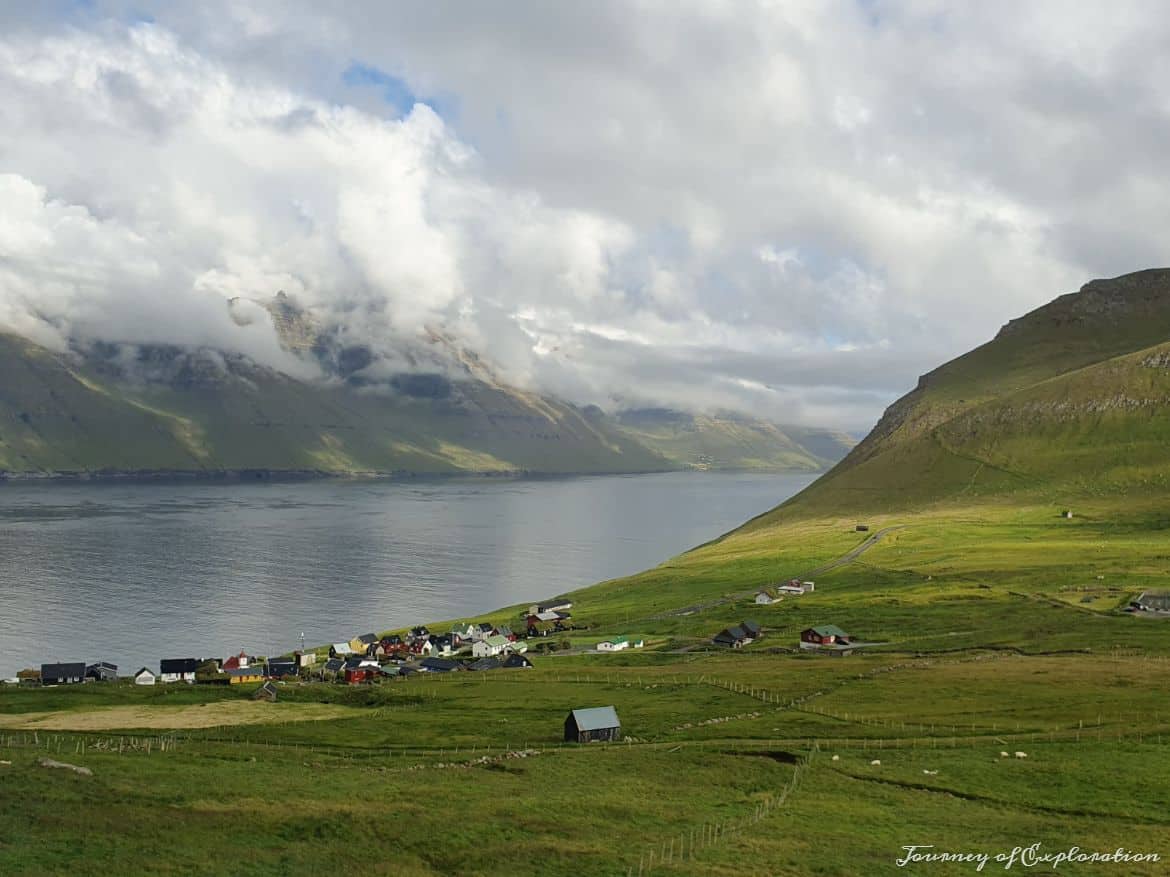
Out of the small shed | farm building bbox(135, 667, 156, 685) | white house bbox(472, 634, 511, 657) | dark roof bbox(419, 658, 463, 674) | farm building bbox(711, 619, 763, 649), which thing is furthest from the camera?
white house bbox(472, 634, 511, 657)

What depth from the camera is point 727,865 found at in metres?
39.0

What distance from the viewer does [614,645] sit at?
13275cm

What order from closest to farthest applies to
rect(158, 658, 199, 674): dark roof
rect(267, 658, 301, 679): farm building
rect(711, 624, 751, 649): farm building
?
rect(267, 658, 301, 679): farm building, rect(711, 624, 751, 649): farm building, rect(158, 658, 199, 674): dark roof

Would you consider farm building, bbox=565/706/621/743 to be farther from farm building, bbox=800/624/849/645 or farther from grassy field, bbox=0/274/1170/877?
farm building, bbox=800/624/849/645

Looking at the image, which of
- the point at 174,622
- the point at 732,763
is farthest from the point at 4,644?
the point at 732,763

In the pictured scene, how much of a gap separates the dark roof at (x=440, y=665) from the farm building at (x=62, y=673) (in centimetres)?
4435

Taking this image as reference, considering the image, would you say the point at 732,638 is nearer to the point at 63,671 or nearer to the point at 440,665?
the point at 440,665

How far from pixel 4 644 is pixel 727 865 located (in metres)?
163

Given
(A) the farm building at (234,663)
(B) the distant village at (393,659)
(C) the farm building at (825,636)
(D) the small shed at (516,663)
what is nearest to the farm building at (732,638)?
(B) the distant village at (393,659)

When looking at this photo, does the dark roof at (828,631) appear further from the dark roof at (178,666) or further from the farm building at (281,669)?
the dark roof at (178,666)

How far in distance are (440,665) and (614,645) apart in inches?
969

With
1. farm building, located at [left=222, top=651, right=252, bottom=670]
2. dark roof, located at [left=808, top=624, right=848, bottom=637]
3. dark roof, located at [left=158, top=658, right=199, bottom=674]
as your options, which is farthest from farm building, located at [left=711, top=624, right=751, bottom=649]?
dark roof, located at [left=158, top=658, right=199, bottom=674]

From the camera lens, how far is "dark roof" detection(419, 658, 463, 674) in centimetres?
12345

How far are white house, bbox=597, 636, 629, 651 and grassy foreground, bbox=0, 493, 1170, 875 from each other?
954cm
